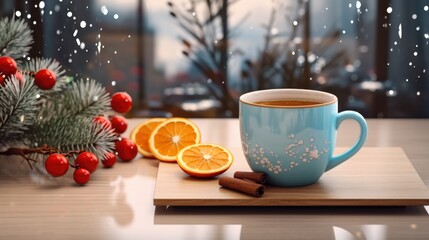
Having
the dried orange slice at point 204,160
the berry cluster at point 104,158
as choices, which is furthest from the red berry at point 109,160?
the dried orange slice at point 204,160

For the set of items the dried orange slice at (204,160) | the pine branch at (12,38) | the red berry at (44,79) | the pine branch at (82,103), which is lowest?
the dried orange slice at (204,160)

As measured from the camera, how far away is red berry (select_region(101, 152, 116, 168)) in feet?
3.89

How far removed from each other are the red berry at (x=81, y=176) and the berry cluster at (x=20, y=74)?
13cm

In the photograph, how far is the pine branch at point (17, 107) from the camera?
3.73 feet

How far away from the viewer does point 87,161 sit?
113cm

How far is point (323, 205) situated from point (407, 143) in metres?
0.36

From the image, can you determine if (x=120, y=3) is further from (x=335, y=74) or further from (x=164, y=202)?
(x=164, y=202)

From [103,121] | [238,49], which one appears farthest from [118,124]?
[238,49]

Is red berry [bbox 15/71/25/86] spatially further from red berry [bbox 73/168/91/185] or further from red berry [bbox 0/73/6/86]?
red berry [bbox 73/168/91/185]

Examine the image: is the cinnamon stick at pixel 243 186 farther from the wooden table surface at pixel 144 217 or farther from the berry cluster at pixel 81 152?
the berry cluster at pixel 81 152

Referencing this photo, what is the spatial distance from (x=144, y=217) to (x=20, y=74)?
0.30m

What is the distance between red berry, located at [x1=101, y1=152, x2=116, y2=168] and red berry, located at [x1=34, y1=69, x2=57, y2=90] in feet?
0.40

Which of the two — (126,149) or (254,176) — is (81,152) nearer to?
(126,149)

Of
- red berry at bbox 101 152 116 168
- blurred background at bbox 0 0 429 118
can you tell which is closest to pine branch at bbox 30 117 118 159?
red berry at bbox 101 152 116 168
